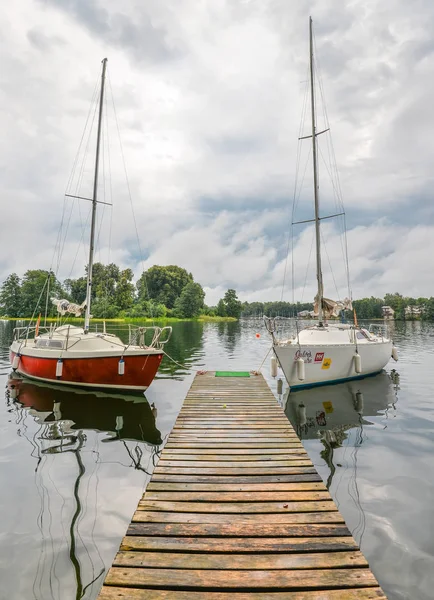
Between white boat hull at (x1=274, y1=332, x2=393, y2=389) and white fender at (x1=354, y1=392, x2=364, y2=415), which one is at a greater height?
white boat hull at (x1=274, y1=332, x2=393, y2=389)

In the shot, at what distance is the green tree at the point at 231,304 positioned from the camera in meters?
110

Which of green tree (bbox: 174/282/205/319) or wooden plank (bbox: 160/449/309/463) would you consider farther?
green tree (bbox: 174/282/205/319)

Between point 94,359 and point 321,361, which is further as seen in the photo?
point 321,361

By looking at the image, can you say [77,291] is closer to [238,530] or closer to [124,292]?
[124,292]

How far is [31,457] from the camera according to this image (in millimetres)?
7316

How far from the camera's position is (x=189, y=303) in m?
90.7

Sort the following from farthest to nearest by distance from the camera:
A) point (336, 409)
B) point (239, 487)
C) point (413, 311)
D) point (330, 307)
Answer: point (413, 311)
point (330, 307)
point (336, 409)
point (239, 487)

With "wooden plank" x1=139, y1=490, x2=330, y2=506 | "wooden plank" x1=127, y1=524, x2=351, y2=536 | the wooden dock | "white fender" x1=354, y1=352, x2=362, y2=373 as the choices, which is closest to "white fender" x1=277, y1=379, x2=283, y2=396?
"white fender" x1=354, y1=352, x2=362, y2=373

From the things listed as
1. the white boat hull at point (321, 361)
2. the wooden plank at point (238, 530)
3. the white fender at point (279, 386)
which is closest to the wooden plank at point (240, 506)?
the wooden plank at point (238, 530)

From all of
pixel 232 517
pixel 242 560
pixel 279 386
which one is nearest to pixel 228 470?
pixel 232 517

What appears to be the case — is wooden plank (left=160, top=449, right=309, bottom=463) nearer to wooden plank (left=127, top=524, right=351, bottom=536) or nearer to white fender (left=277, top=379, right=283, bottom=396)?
wooden plank (left=127, top=524, right=351, bottom=536)

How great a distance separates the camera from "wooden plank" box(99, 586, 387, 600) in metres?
2.74

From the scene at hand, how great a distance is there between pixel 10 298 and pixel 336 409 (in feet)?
330

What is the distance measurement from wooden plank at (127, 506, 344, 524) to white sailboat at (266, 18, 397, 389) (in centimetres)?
814
